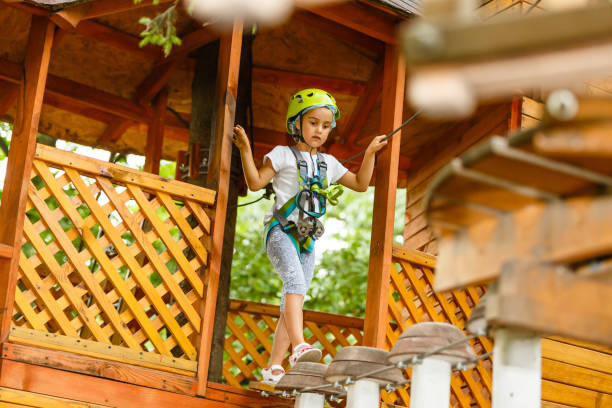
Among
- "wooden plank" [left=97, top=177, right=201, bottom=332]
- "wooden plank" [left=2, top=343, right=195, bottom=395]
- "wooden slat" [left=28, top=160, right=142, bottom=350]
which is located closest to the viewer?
"wooden plank" [left=2, top=343, right=195, bottom=395]

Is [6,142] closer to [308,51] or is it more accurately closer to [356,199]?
[308,51]

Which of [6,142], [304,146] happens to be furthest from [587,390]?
[6,142]

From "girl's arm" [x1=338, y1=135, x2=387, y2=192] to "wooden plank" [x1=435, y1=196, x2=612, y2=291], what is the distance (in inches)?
120

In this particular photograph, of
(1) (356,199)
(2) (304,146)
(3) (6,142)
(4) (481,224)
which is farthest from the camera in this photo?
(1) (356,199)

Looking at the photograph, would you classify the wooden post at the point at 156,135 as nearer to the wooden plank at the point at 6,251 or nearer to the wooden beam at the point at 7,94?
the wooden beam at the point at 7,94

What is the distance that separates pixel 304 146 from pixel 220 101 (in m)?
0.62

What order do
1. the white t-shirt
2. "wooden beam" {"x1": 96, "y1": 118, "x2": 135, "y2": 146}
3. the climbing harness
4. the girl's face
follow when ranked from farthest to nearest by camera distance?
"wooden beam" {"x1": 96, "y1": 118, "x2": 135, "y2": 146} < the girl's face < the white t-shirt < the climbing harness

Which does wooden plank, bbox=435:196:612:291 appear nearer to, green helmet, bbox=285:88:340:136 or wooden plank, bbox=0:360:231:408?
wooden plank, bbox=0:360:231:408

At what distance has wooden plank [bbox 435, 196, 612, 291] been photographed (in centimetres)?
222

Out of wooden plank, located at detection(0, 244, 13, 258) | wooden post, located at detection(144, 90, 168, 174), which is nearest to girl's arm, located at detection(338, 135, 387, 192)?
wooden plank, located at detection(0, 244, 13, 258)

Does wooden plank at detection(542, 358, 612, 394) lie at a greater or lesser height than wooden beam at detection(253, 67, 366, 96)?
lesser

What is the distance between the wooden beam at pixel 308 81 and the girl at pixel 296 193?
1759 mm

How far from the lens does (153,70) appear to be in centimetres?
774

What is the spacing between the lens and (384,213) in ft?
18.4
